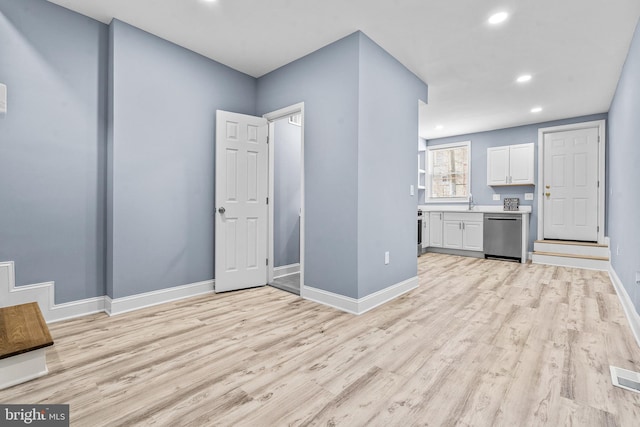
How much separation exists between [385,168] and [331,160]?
627mm

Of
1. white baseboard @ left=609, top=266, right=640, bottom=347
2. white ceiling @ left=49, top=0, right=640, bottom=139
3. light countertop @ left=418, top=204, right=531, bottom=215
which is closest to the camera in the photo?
white baseboard @ left=609, top=266, right=640, bottom=347

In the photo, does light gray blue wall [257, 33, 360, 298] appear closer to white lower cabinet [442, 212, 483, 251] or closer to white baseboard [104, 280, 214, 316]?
white baseboard [104, 280, 214, 316]

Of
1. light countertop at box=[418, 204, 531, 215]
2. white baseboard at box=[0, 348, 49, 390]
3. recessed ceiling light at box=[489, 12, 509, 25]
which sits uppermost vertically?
recessed ceiling light at box=[489, 12, 509, 25]

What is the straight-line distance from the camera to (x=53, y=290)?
2641 millimetres

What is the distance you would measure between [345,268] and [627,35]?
353 cm

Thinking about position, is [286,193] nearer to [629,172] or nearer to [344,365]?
[344,365]

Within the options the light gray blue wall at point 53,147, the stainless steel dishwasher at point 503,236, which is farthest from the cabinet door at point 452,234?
the light gray blue wall at point 53,147

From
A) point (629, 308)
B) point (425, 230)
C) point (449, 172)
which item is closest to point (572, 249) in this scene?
point (425, 230)

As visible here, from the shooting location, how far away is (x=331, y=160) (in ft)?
10.4

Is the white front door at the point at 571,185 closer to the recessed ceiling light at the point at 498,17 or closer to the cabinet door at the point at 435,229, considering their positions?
the cabinet door at the point at 435,229

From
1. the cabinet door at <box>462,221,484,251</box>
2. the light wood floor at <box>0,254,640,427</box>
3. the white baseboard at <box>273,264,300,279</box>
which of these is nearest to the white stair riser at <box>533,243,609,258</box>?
the cabinet door at <box>462,221,484,251</box>

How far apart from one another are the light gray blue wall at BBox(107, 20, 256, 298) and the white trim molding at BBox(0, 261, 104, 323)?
256mm

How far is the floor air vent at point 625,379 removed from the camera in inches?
68.5

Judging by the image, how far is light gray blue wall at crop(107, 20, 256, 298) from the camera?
2861 millimetres
